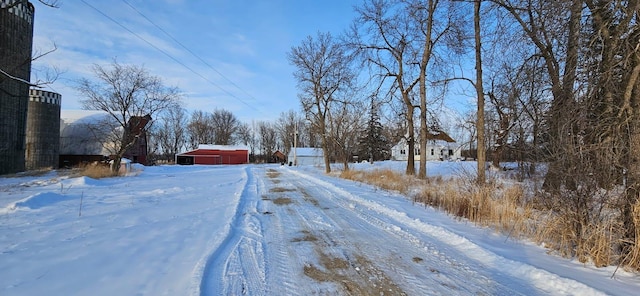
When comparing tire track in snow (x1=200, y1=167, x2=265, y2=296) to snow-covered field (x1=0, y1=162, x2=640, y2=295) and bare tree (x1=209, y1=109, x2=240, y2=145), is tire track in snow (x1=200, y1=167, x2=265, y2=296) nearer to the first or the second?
snow-covered field (x1=0, y1=162, x2=640, y2=295)

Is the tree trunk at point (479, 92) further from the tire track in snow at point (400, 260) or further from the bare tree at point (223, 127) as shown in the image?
the bare tree at point (223, 127)

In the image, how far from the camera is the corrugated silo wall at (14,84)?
2039 cm

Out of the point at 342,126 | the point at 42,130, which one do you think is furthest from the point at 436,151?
the point at 42,130

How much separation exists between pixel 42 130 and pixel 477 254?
36.2m

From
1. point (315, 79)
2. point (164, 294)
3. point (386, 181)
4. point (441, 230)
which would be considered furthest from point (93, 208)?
point (315, 79)

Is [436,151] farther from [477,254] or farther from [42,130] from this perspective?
[477,254]

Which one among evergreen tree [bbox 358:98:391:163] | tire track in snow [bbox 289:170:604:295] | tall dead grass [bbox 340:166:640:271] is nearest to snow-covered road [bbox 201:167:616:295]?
tire track in snow [bbox 289:170:604:295]

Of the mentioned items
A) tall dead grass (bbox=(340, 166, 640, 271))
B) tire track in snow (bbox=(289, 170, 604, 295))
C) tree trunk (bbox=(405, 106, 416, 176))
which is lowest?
tire track in snow (bbox=(289, 170, 604, 295))

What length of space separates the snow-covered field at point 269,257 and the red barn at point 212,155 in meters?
56.3

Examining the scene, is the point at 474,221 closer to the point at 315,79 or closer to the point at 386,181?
the point at 386,181

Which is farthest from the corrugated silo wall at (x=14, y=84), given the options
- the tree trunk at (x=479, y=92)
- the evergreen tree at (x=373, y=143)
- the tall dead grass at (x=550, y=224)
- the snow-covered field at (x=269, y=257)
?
the evergreen tree at (x=373, y=143)

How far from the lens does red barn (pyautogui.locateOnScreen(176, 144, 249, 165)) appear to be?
202 feet

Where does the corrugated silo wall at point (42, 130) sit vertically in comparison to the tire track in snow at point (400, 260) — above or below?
above

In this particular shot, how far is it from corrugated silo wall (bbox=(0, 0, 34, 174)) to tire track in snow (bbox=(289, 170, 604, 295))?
23.3 meters
